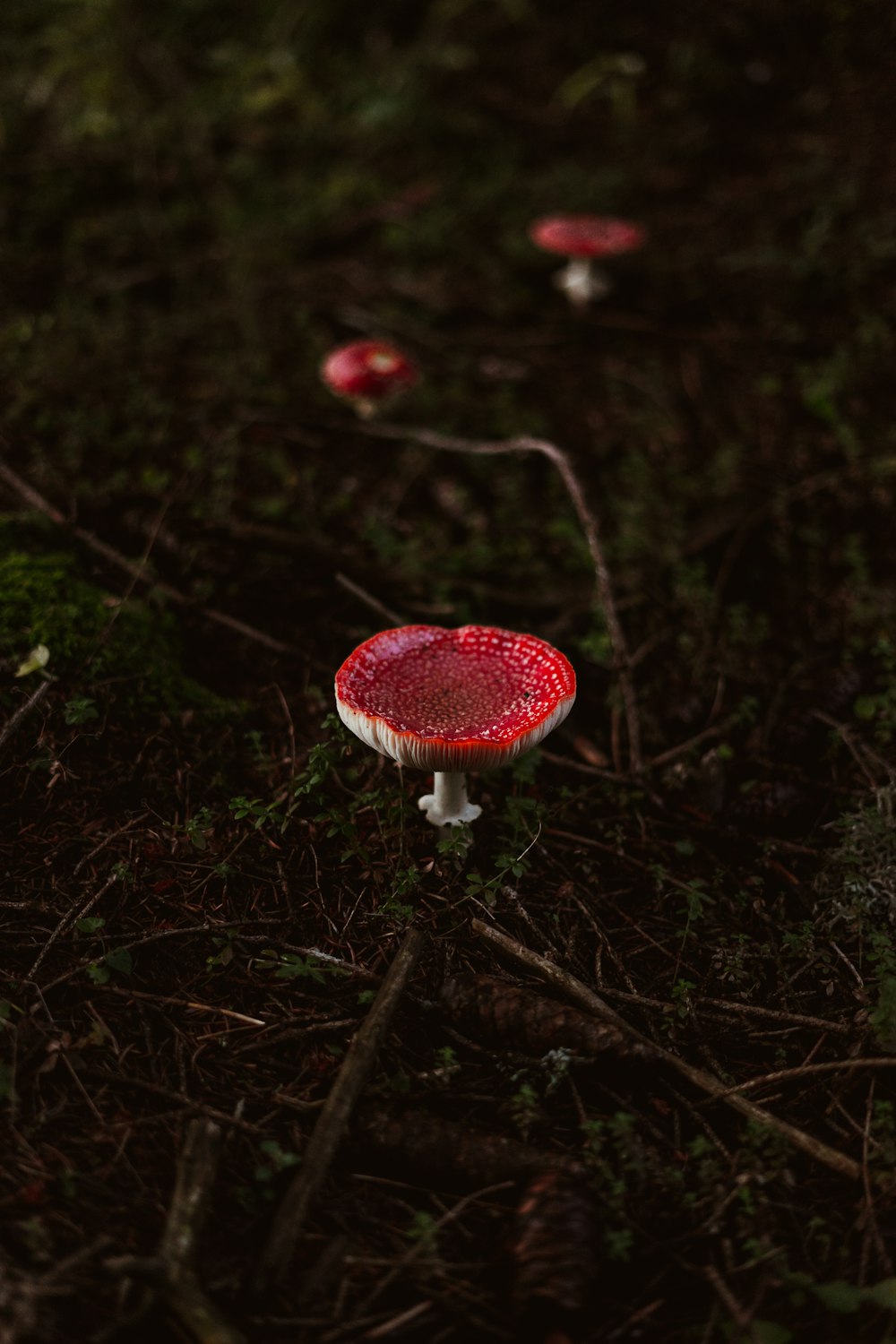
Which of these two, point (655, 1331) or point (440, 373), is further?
point (440, 373)

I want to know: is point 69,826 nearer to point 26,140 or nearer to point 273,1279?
point 273,1279

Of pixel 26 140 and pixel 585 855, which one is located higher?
pixel 26 140

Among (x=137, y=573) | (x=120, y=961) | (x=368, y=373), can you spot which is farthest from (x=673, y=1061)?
(x=368, y=373)

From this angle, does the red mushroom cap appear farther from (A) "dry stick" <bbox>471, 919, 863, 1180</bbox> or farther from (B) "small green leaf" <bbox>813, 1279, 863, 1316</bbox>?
(B) "small green leaf" <bbox>813, 1279, 863, 1316</bbox>

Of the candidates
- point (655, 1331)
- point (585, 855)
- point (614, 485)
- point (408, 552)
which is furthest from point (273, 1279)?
point (614, 485)

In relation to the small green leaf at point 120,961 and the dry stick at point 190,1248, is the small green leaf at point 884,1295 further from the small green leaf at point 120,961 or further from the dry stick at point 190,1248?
the small green leaf at point 120,961

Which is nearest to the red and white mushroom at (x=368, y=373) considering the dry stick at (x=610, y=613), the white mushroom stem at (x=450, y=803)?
the dry stick at (x=610, y=613)

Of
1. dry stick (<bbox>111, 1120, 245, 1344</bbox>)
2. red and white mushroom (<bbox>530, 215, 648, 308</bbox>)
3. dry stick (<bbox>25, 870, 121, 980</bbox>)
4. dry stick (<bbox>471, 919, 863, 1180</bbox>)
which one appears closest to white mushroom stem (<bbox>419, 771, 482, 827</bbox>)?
dry stick (<bbox>471, 919, 863, 1180</bbox>)
